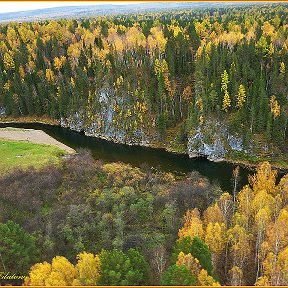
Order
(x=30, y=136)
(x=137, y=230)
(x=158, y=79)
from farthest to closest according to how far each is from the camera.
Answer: (x=30, y=136) → (x=158, y=79) → (x=137, y=230)

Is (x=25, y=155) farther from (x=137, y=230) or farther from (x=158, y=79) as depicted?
(x=137, y=230)

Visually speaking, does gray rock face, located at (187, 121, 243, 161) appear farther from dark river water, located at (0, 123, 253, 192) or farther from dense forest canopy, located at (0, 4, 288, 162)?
dark river water, located at (0, 123, 253, 192)

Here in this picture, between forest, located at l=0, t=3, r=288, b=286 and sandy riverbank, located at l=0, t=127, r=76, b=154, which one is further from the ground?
forest, located at l=0, t=3, r=288, b=286

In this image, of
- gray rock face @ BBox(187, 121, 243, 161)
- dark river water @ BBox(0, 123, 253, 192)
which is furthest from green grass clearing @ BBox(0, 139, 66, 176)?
gray rock face @ BBox(187, 121, 243, 161)

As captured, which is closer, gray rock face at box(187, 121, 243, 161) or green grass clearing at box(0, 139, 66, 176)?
green grass clearing at box(0, 139, 66, 176)

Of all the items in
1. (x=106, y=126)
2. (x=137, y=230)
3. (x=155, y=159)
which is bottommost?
(x=155, y=159)

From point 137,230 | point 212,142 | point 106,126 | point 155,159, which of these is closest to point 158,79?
point 106,126

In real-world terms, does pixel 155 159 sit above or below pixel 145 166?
below
